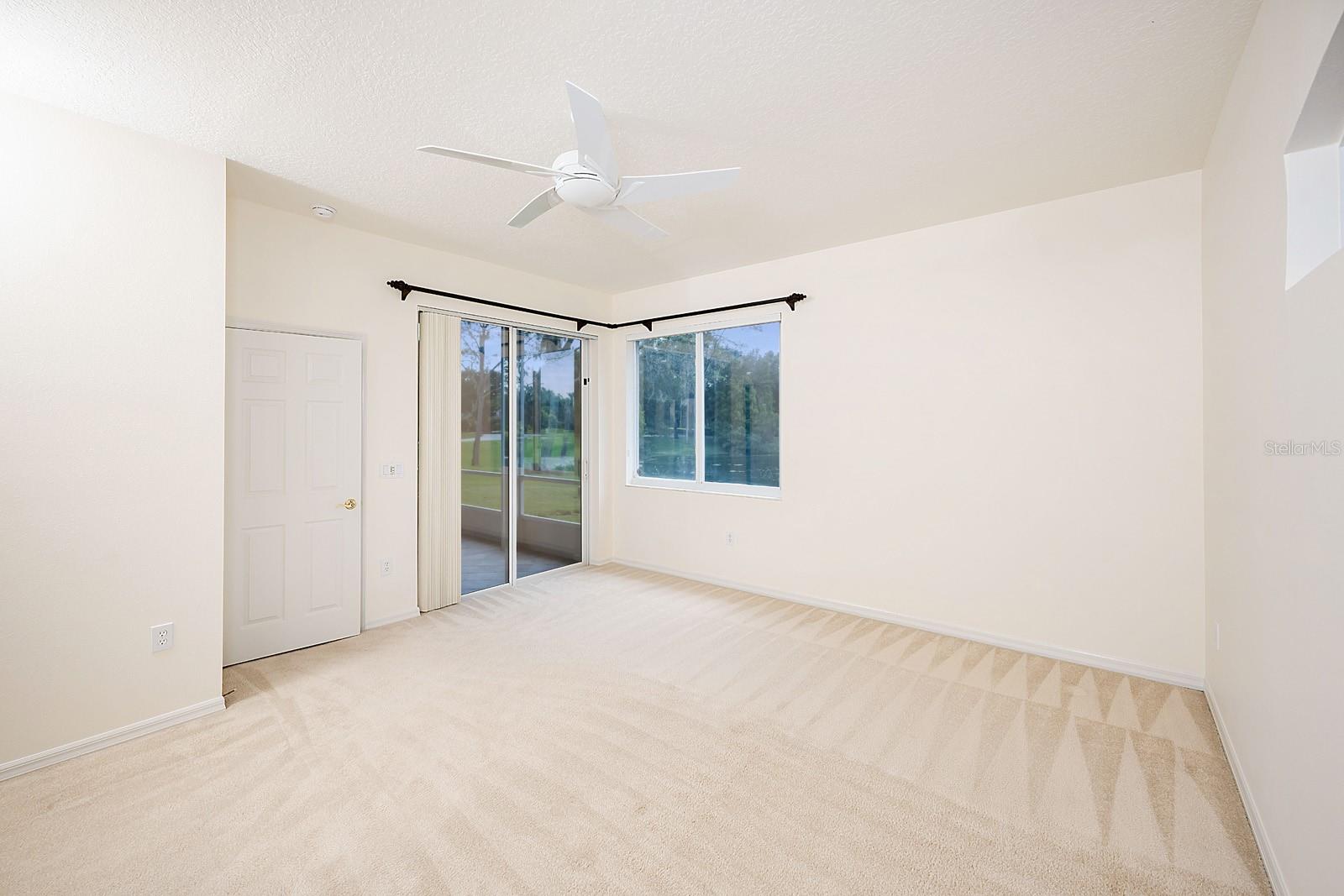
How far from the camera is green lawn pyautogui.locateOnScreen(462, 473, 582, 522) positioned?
448cm

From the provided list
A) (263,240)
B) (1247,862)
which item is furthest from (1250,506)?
(263,240)

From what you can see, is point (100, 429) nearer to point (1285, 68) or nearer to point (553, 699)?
point (553, 699)

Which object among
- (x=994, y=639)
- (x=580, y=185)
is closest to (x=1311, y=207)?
(x=580, y=185)

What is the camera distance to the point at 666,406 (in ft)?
17.5

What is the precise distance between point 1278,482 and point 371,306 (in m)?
4.65

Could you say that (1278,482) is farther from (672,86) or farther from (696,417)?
(696,417)

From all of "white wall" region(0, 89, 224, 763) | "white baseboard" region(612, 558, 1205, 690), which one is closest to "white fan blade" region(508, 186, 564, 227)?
"white wall" region(0, 89, 224, 763)

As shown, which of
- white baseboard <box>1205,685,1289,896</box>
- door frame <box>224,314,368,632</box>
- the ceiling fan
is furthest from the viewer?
door frame <box>224,314,368,632</box>

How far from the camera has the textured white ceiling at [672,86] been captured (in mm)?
1810

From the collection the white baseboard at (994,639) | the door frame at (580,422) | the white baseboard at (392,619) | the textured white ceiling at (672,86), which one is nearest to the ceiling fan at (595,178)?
the textured white ceiling at (672,86)

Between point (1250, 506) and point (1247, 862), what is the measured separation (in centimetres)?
116

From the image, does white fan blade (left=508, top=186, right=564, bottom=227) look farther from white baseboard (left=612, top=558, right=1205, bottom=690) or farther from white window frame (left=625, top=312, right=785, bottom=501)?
white baseboard (left=612, top=558, right=1205, bottom=690)

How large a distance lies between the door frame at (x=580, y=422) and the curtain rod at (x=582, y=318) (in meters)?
0.11

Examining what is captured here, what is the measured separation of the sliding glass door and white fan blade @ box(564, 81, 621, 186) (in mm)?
2634
